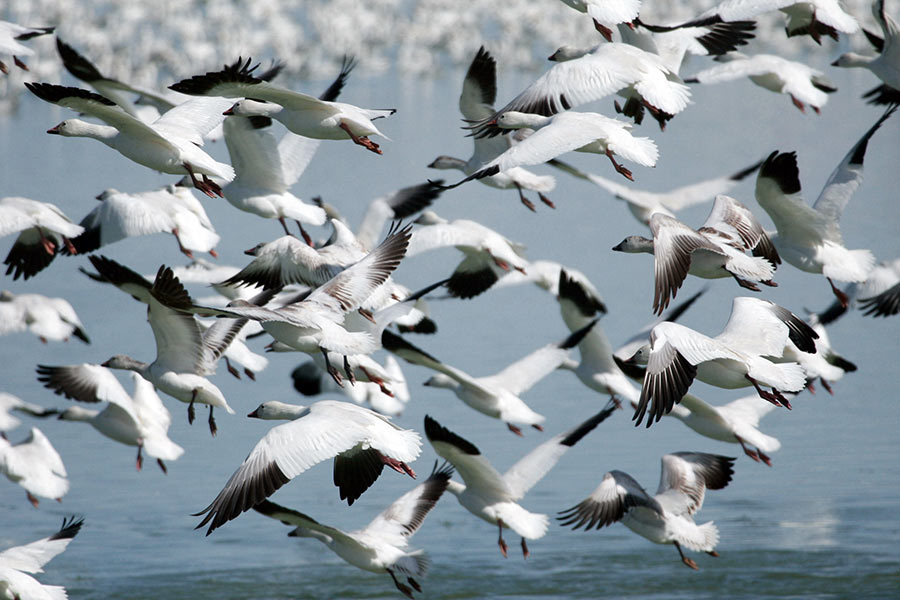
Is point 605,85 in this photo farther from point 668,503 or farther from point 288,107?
point 668,503

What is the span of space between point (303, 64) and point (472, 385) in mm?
38286

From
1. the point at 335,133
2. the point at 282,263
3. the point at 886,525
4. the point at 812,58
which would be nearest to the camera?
the point at 335,133

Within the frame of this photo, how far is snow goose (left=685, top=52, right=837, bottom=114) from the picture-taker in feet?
28.7

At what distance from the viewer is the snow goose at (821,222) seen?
22.1ft

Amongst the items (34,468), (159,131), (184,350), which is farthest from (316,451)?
(34,468)

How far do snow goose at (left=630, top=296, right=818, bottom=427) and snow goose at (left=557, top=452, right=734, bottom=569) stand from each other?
120cm

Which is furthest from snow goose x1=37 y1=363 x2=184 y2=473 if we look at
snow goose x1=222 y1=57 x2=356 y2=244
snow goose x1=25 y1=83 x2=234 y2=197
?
snow goose x1=25 y1=83 x2=234 y2=197

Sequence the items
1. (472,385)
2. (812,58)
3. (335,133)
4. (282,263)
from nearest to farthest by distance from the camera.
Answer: (335,133), (282,263), (472,385), (812,58)

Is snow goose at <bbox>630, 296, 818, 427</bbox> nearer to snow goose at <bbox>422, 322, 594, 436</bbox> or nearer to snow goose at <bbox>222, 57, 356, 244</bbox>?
snow goose at <bbox>422, 322, 594, 436</bbox>

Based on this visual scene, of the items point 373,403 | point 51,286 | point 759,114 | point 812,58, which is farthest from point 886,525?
point 812,58

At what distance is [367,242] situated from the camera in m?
9.17

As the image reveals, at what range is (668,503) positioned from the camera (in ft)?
24.2

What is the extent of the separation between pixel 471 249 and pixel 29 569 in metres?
3.65

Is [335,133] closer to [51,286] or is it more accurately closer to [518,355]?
[518,355]
